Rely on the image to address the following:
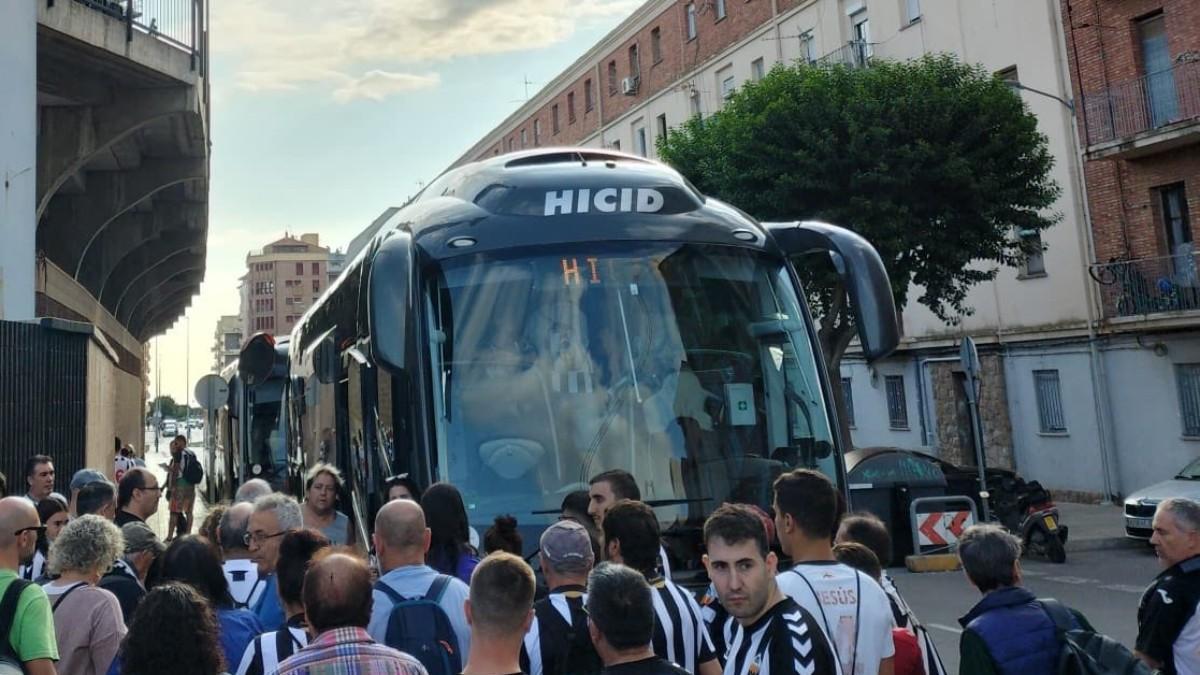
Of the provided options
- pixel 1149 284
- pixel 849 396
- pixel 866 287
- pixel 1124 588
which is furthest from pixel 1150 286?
pixel 866 287

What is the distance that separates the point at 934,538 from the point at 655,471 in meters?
6.76

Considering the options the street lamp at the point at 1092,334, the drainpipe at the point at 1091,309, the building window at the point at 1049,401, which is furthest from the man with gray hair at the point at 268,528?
the building window at the point at 1049,401

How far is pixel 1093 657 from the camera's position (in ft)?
11.0

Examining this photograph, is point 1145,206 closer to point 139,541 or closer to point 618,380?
point 618,380

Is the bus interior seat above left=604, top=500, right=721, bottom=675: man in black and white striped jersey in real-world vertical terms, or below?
above

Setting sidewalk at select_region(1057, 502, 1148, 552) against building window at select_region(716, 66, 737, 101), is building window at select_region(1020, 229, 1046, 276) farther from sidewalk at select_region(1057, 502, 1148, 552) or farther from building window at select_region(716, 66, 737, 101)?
building window at select_region(716, 66, 737, 101)

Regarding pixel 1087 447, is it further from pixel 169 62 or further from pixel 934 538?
pixel 169 62

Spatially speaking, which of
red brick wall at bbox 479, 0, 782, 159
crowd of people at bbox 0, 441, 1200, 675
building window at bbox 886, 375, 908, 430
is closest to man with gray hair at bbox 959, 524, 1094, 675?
crowd of people at bbox 0, 441, 1200, 675

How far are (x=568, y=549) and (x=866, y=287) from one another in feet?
11.0

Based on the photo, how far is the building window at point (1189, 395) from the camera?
19938mm

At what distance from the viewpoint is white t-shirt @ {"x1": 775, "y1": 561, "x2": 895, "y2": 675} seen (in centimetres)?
345

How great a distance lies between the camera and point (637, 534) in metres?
3.82

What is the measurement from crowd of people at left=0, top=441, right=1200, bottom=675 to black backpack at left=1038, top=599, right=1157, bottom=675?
0.12ft

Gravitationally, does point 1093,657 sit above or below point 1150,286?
below
